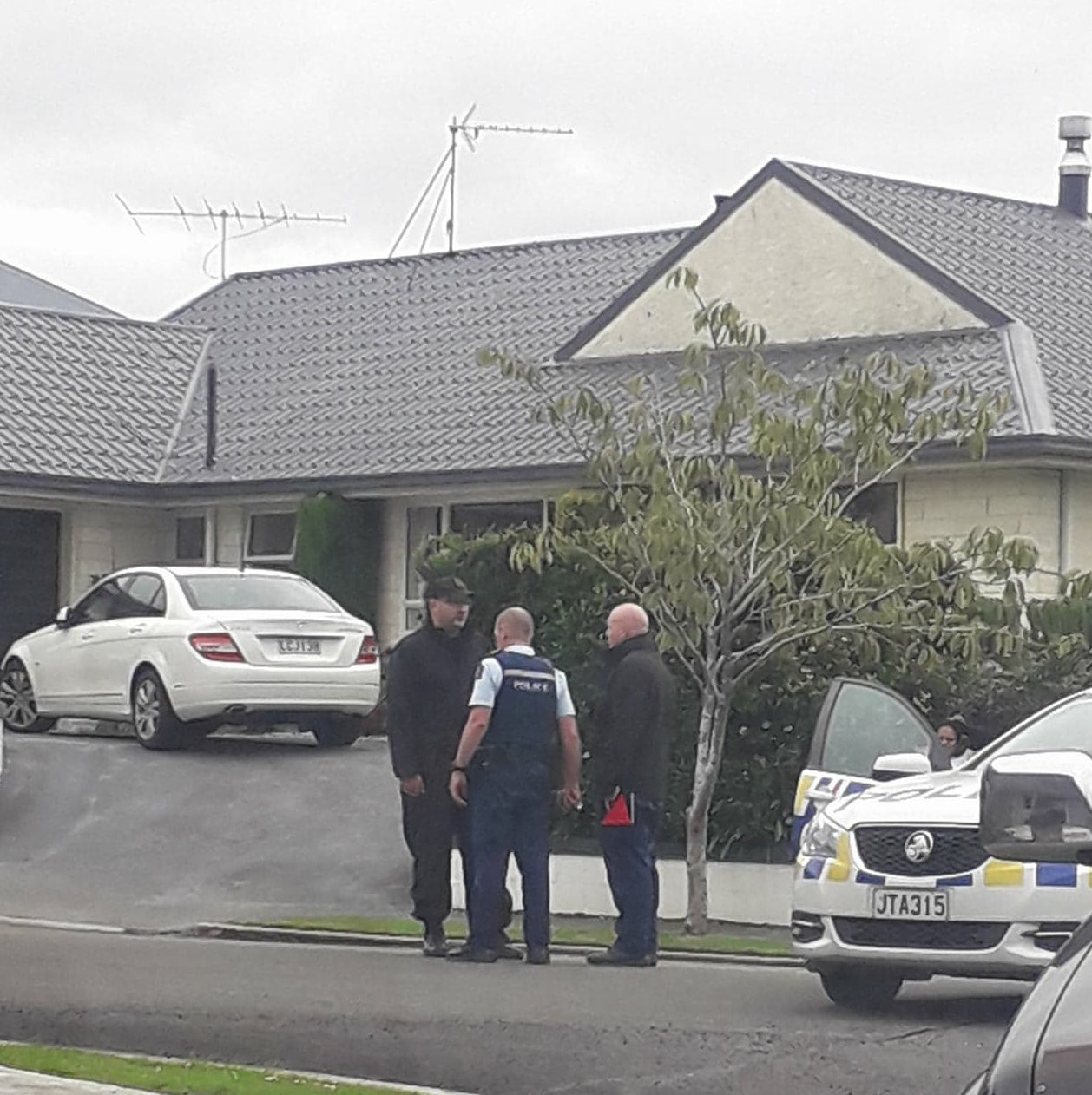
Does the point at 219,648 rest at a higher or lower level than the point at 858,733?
higher

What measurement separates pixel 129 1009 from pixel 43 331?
835 inches

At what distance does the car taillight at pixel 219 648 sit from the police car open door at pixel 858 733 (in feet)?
27.0

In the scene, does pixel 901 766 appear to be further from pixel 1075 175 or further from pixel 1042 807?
pixel 1075 175

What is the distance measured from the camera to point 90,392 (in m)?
30.7

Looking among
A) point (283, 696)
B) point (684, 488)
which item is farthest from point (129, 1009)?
Answer: point (283, 696)

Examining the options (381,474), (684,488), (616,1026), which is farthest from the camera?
(381,474)

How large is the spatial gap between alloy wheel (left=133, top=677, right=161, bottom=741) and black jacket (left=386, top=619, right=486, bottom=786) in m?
8.14

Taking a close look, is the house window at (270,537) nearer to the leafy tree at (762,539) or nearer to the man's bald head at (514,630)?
the leafy tree at (762,539)

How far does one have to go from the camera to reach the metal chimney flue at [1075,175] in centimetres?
3105

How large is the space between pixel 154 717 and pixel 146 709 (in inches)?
6.3

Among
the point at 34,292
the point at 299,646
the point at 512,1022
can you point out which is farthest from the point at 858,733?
the point at 34,292

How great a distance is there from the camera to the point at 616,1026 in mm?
10883

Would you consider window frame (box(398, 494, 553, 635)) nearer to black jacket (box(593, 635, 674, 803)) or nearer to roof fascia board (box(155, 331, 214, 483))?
roof fascia board (box(155, 331, 214, 483))

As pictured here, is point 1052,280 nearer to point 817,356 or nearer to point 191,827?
point 817,356
